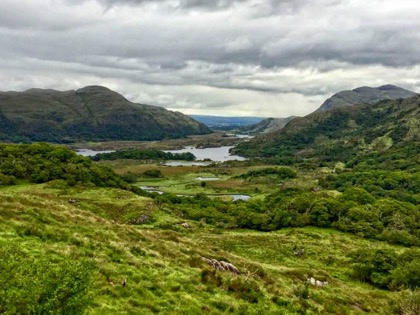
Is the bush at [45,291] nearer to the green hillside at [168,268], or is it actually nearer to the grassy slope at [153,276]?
the green hillside at [168,268]

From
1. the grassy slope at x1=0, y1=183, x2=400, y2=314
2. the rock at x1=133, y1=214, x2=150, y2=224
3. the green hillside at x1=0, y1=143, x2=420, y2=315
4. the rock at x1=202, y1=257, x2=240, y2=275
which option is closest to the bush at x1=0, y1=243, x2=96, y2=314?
the green hillside at x1=0, y1=143, x2=420, y2=315

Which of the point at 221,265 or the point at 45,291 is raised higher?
the point at 45,291

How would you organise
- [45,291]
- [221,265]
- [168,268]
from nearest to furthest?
[45,291] → [168,268] → [221,265]

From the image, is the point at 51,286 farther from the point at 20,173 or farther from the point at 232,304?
the point at 20,173

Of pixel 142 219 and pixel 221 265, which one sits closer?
pixel 221 265

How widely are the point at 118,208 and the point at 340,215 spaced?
222 ft

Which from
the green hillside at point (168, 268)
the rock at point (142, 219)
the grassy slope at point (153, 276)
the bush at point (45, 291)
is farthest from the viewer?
the rock at point (142, 219)

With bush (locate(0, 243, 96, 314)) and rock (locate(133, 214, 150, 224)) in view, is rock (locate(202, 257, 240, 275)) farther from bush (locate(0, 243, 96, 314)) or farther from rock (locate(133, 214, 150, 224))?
rock (locate(133, 214, 150, 224))

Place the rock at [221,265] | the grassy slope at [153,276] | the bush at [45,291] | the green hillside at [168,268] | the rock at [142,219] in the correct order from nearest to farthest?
the bush at [45,291] → the green hillside at [168,268] → the grassy slope at [153,276] → the rock at [221,265] → the rock at [142,219]

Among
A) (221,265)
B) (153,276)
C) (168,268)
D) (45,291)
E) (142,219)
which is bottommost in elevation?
(142,219)

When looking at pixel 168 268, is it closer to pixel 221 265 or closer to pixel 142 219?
pixel 221 265

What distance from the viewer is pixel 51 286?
1748 centimetres

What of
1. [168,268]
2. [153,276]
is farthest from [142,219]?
[153,276]

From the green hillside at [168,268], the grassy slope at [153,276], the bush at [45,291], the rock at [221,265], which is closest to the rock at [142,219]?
the green hillside at [168,268]
